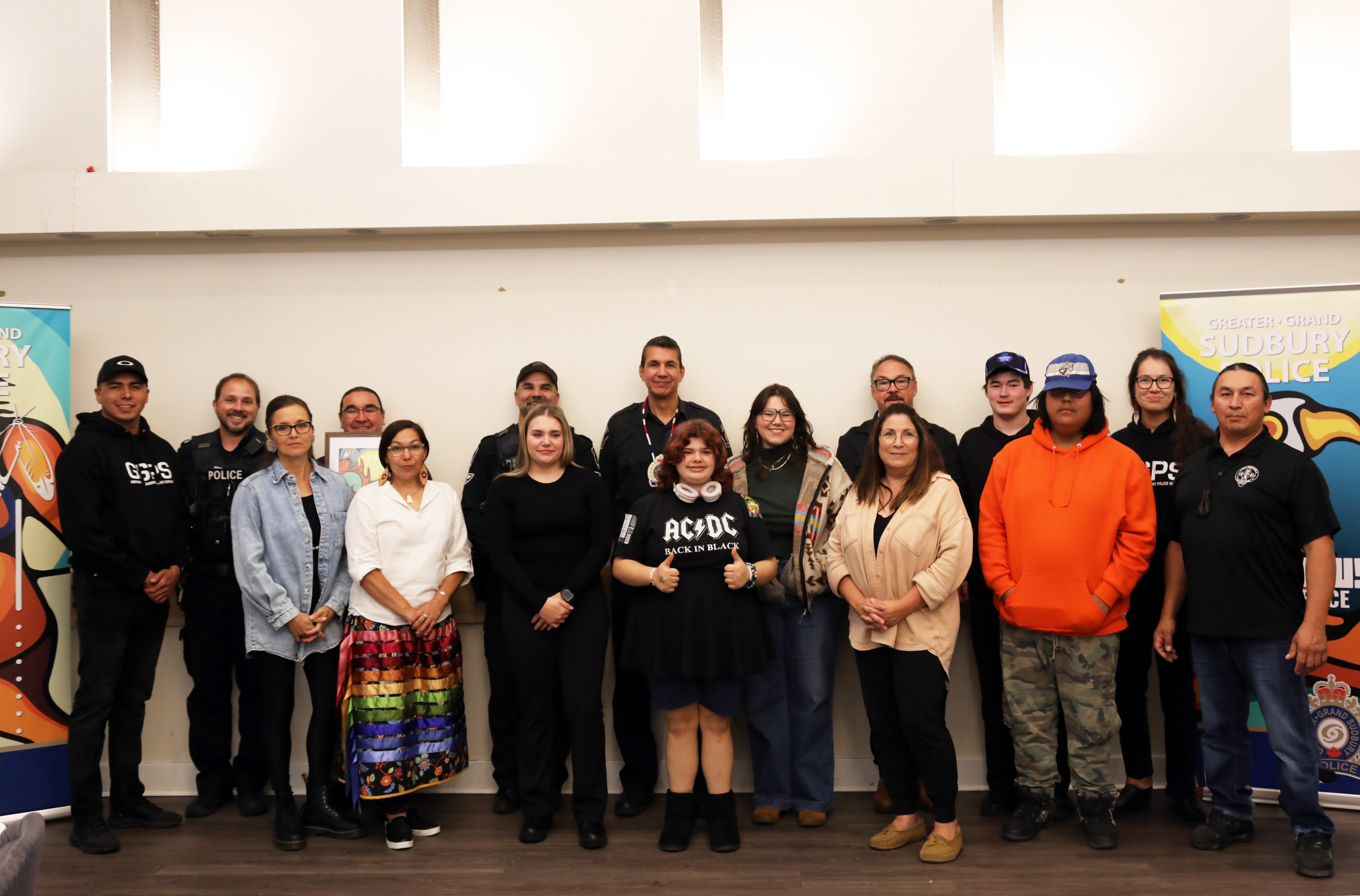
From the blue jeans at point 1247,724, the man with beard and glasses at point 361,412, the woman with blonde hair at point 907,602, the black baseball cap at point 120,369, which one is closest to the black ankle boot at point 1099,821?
the blue jeans at point 1247,724

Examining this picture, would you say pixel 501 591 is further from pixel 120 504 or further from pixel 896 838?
pixel 896 838

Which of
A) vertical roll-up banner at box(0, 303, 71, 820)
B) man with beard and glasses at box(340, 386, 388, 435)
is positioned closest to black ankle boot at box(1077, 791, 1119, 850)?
man with beard and glasses at box(340, 386, 388, 435)

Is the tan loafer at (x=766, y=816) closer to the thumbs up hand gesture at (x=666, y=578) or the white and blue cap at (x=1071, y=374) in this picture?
the thumbs up hand gesture at (x=666, y=578)

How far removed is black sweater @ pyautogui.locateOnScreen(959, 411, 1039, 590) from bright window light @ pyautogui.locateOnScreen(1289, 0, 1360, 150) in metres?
2.26

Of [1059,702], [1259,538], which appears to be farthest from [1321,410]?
[1059,702]

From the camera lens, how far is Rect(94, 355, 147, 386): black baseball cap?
347cm

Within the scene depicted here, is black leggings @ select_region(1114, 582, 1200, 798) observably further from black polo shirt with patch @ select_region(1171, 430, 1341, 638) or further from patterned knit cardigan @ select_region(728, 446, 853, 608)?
patterned knit cardigan @ select_region(728, 446, 853, 608)

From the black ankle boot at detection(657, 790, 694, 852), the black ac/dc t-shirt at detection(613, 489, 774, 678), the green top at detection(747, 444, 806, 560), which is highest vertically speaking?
the green top at detection(747, 444, 806, 560)

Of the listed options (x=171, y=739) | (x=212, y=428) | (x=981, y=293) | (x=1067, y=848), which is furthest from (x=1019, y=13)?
(x=171, y=739)

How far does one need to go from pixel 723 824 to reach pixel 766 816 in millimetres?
326

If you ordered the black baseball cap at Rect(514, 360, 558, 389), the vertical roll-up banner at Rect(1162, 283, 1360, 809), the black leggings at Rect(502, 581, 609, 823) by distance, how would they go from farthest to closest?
the black baseball cap at Rect(514, 360, 558, 389), the vertical roll-up banner at Rect(1162, 283, 1360, 809), the black leggings at Rect(502, 581, 609, 823)

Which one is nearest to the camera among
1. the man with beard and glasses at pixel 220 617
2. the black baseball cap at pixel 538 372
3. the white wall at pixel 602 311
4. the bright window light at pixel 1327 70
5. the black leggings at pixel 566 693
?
the black leggings at pixel 566 693

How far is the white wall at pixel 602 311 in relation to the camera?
4.11 meters

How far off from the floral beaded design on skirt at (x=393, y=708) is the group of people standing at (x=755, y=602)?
11 millimetres
